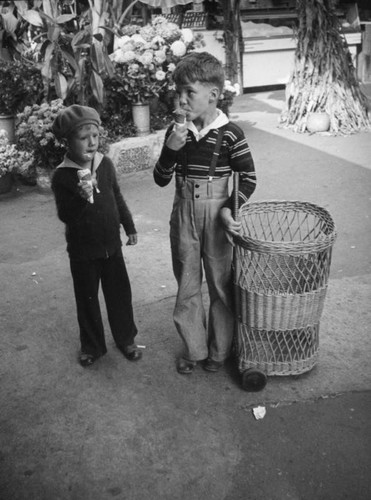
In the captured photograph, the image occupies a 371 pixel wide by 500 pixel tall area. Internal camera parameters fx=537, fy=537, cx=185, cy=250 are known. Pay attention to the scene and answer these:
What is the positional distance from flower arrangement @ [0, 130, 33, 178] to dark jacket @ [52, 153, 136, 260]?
3.60 metres

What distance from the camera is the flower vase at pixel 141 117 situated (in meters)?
6.91

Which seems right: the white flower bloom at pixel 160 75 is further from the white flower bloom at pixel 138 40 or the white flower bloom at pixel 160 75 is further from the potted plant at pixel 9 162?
the potted plant at pixel 9 162

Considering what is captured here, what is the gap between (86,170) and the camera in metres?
2.57

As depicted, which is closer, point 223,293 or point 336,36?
point 223,293

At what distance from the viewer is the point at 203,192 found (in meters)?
2.66

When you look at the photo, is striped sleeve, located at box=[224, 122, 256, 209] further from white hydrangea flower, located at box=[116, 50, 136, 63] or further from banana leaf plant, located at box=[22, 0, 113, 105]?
white hydrangea flower, located at box=[116, 50, 136, 63]

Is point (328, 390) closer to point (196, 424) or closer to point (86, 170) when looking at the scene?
point (196, 424)

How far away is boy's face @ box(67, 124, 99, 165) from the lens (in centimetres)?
261

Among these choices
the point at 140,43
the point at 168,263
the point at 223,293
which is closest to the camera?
the point at 223,293

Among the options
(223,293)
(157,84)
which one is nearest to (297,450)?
(223,293)

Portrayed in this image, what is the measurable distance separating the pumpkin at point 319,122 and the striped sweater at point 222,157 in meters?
6.12

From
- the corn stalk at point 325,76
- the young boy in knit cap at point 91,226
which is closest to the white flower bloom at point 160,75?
the corn stalk at point 325,76

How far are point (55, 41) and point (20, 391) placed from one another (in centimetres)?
441

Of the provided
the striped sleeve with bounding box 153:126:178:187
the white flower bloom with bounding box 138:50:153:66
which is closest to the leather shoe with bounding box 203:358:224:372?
the striped sleeve with bounding box 153:126:178:187
